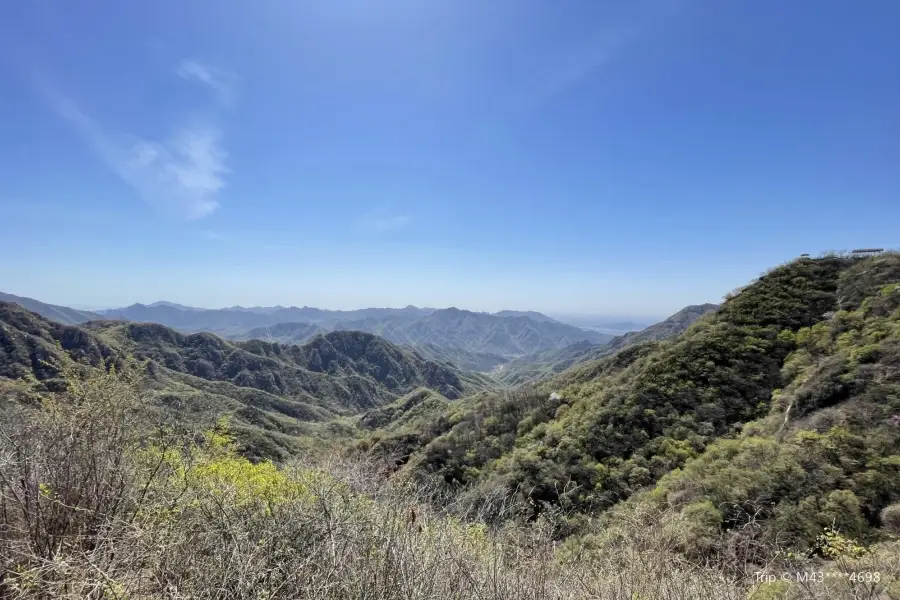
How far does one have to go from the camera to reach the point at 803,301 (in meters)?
27.8

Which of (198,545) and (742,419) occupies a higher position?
(198,545)

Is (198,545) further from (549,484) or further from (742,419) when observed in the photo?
(742,419)

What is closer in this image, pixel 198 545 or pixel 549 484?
pixel 198 545

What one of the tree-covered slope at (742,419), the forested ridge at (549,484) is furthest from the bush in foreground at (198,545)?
the tree-covered slope at (742,419)

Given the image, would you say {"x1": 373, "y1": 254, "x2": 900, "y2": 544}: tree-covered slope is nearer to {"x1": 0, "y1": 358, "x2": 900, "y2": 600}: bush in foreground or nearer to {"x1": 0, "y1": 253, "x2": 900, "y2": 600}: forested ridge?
{"x1": 0, "y1": 253, "x2": 900, "y2": 600}: forested ridge

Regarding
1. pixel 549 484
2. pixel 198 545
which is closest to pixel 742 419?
pixel 549 484

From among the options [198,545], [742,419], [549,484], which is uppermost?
[198,545]

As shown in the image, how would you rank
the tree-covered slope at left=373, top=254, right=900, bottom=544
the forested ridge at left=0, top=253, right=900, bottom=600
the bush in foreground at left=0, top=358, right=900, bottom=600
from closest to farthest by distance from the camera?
the bush in foreground at left=0, top=358, right=900, bottom=600 → the forested ridge at left=0, top=253, right=900, bottom=600 → the tree-covered slope at left=373, top=254, right=900, bottom=544

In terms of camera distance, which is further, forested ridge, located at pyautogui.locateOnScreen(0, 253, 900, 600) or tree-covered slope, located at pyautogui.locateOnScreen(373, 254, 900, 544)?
tree-covered slope, located at pyautogui.locateOnScreen(373, 254, 900, 544)

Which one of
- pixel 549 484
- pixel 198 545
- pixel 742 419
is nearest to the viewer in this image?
pixel 198 545

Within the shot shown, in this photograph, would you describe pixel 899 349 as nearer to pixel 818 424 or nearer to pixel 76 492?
pixel 818 424

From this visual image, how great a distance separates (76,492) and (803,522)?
17715 millimetres

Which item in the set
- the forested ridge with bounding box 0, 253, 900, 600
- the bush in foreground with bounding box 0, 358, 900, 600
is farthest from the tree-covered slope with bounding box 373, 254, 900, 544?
the bush in foreground with bounding box 0, 358, 900, 600

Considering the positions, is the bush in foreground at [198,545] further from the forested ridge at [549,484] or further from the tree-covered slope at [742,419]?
the tree-covered slope at [742,419]
